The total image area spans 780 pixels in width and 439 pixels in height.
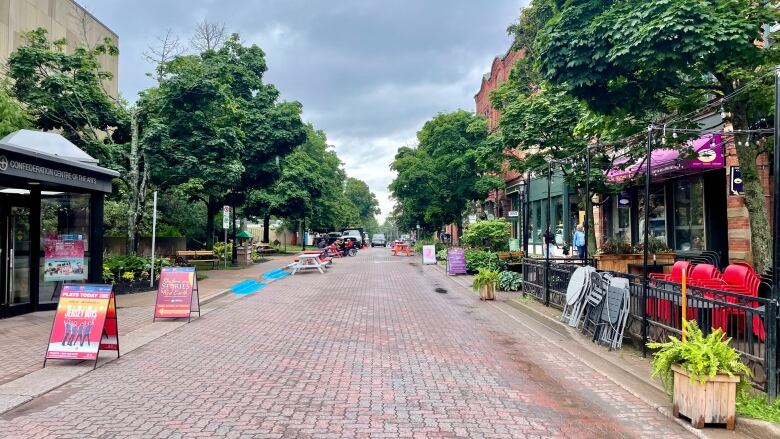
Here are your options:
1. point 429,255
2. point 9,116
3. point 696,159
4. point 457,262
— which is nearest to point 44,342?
point 9,116

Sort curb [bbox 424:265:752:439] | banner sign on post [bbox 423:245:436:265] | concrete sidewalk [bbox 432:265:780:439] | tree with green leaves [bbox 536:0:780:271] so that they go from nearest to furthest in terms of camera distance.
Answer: curb [bbox 424:265:752:439]
concrete sidewalk [bbox 432:265:780:439]
tree with green leaves [bbox 536:0:780:271]
banner sign on post [bbox 423:245:436:265]

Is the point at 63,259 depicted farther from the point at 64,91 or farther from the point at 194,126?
the point at 194,126

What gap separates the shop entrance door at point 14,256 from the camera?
11.1 metres

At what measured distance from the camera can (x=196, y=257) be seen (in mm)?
26859

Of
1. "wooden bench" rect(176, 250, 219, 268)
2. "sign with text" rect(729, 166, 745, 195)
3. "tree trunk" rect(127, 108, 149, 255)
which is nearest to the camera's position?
"sign with text" rect(729, 166, 745, 195)

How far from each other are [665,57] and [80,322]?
28.7 feet

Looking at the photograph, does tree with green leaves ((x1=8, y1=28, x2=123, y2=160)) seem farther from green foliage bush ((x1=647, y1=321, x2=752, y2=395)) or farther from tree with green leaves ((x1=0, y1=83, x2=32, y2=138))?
green foliage bush ((x1=647, y1=321, x2=752, y2=395))

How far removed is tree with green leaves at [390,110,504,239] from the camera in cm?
3031

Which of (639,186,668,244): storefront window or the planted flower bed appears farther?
(639,186,668,244): storefront window

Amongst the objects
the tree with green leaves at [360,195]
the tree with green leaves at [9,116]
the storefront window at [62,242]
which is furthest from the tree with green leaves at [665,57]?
the tree with green leaves at [360,195]

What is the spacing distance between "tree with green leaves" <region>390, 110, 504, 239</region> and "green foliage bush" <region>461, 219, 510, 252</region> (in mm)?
6937

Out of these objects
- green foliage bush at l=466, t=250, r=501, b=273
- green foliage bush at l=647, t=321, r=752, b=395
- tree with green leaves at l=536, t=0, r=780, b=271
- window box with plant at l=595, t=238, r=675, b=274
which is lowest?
green foliage bush at l=647, t=321, r=752, b=395

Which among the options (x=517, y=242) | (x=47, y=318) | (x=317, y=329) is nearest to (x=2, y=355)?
(x=47, y=318)

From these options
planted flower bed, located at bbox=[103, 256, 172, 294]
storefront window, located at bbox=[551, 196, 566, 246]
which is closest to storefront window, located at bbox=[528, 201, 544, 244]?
storefront window, located at bbox=[551, 196, 566, 246]
